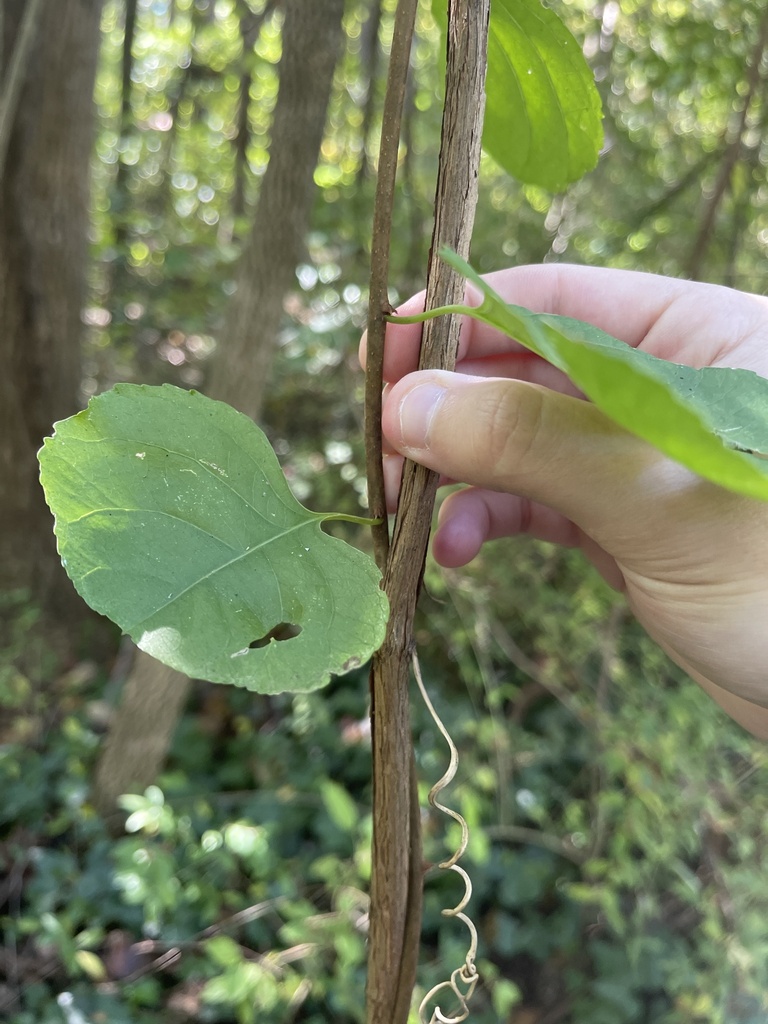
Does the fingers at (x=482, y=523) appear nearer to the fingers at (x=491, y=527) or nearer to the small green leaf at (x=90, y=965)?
the fingers at (x=491, y=527)

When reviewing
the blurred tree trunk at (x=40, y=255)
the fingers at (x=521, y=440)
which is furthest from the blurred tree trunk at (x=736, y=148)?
the blurred tree trunk at (x=40, y=255)

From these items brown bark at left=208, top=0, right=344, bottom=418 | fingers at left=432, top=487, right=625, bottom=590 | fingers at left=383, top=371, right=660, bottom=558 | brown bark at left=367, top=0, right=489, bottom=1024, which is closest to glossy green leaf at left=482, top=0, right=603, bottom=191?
brown bark at left=367, top=0, right=489, bottom=1024

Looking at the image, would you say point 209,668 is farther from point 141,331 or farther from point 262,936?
point 141,331

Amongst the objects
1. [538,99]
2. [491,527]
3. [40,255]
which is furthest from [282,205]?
[538,99]

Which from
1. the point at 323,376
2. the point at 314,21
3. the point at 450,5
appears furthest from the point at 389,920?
the point at 323,376

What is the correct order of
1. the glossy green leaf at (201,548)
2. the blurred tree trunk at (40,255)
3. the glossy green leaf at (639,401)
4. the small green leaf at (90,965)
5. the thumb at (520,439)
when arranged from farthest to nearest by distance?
the blurred tree trunk at (40,255), the small green leaf at (90,965), the thumb at (520,439), the glossy green leaf at (201,548), the glossy green leaf at (639,401)
